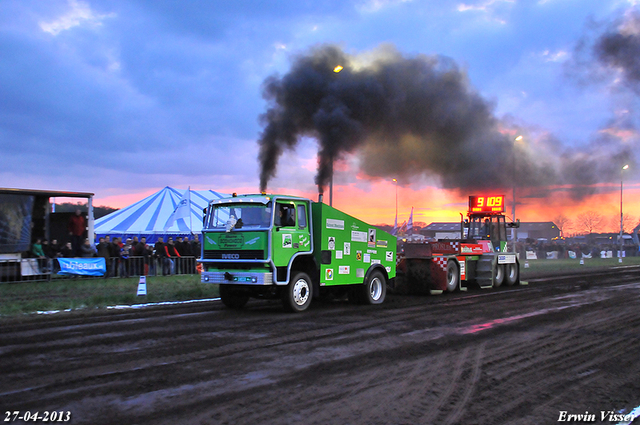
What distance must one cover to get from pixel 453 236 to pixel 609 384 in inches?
508

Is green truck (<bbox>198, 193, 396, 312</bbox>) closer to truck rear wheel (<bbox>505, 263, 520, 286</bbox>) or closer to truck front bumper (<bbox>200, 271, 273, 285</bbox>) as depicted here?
truck front bumper (<bbox>200, 271, 273, 285</bbox>)

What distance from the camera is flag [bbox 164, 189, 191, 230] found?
27094mm

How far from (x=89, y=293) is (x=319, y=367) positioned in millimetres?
9725

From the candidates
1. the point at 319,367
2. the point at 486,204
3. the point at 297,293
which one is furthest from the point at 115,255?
the point at 319,367

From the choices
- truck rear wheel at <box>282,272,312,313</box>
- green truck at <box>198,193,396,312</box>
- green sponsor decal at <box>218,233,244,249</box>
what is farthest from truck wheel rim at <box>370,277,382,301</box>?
green sponsor decal at <box>218,233,244,249</box>

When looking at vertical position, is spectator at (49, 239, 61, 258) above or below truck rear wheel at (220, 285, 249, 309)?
above

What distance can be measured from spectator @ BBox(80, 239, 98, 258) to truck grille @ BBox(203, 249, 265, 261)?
8.71 meters

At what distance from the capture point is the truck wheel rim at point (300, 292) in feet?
34.3

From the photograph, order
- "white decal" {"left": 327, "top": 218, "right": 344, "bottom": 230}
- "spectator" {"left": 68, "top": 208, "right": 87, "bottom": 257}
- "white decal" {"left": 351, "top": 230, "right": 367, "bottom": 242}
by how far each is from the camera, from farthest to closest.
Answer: "spectator" {"left": 68, "top": 208, "right": 87, "bottom": 257}
"white decal" {"left": 351, "top": 230, "right": 367, "bottom": 242}
"white decal" {"left": 327, "top": 218, "right": 344, "bottom": 230}

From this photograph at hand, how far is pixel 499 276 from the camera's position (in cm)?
1838

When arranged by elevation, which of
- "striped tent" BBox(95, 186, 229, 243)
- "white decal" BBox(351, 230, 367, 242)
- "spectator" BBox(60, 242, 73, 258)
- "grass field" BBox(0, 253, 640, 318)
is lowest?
"grass field" BBox(0, 253, 640, 318)

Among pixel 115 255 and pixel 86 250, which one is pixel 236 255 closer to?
pixel 86 250

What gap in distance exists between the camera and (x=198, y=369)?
18.9 ft

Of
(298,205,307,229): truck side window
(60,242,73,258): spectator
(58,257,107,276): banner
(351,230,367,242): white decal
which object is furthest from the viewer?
(60,242,73,258): spectator
